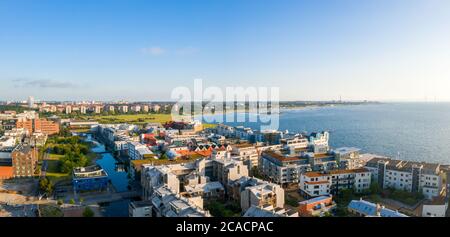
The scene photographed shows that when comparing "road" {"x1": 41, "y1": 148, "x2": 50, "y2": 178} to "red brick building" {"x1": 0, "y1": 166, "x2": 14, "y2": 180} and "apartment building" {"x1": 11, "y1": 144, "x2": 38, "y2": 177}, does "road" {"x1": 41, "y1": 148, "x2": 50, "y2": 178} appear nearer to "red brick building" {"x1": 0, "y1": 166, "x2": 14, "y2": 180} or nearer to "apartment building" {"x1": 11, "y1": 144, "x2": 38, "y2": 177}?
"apartment building" {"x1": 11, "y1": 144, "x2": 38, "y2": 177}

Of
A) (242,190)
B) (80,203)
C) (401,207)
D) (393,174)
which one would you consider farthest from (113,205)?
(393,174)

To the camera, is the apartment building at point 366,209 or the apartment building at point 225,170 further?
the apartment building at point 225,170

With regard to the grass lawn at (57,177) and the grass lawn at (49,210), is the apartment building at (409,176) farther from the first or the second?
the grass lawn at (57,177)

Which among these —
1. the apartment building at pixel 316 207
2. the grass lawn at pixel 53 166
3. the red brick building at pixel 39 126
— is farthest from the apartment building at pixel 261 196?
the red brick building at pixel 39 126

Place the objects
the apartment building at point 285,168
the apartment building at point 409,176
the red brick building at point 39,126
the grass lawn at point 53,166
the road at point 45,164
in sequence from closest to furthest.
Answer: the apartment building at point 409,176 → the apartment building at point 285,168 → the road at point 45,164 → the grass lawn at point 53,166 → the red brick building at point 39,126

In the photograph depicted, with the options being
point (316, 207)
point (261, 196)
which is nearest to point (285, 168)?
point (316, 207)

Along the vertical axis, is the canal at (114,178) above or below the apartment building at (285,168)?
below
